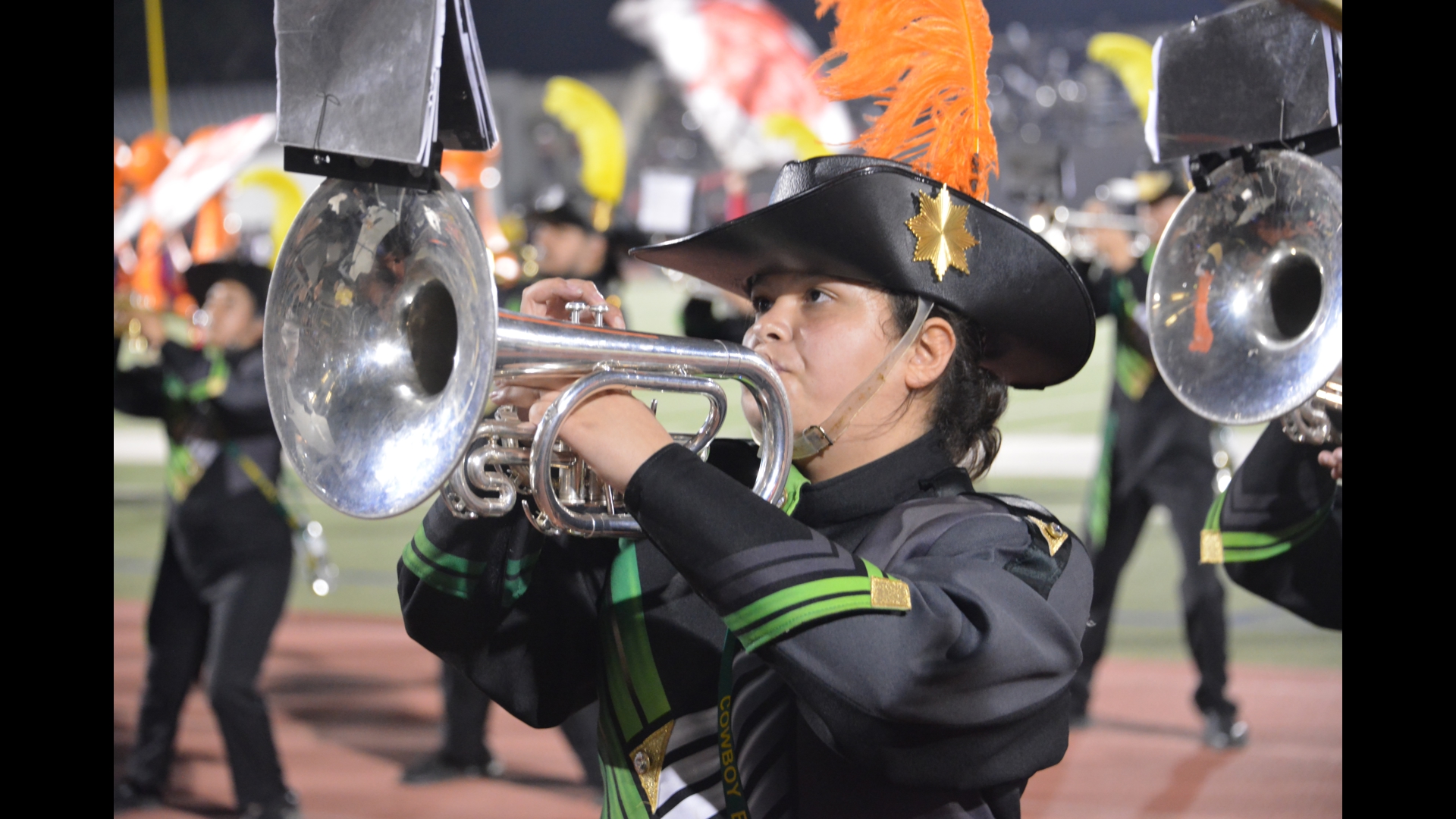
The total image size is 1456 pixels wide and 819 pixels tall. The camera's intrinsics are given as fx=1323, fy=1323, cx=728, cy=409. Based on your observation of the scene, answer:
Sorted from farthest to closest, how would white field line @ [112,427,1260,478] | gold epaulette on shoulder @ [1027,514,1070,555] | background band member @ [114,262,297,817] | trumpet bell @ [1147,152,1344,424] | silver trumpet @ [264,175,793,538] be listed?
1. white field line @ [112,427,1260,478]
2. background band member @ [114,262,297,817]
3. trumpet bell @ [1147,152,1344,424]
4. gold epaulette on shoulder @ [1027,514,1070,555]
5. silver trumpet @ [264,175,793,538]

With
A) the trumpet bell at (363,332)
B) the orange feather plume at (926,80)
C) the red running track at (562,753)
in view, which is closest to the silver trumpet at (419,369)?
the trumpet bell at (363,332)

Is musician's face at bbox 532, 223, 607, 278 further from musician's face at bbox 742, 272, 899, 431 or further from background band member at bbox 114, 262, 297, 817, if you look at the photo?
musician's face at bbox 742, 272, 899, 431

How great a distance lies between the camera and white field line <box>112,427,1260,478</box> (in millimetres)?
13047

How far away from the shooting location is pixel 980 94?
2.01 metres

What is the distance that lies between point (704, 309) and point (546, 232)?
0.91 meters

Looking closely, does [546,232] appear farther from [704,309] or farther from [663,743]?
[663,743]

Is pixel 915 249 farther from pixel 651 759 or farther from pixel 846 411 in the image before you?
pixel 651 759

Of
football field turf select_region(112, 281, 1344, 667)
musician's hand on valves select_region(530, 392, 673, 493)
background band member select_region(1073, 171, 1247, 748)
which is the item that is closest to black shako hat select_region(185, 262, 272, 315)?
football field turf select_region(112, 281, 1344, 667)

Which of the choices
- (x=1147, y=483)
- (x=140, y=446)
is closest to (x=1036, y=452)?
(x=1147, y=483)

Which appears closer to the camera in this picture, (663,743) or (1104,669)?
(663,743)

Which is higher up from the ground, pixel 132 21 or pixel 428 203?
pixel 428 203

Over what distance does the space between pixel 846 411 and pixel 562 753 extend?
4124mm

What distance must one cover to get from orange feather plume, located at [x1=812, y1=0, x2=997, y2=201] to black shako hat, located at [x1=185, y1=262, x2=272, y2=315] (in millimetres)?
3873

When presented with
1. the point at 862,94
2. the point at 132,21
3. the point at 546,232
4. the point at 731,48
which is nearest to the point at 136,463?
the point at 132,21
